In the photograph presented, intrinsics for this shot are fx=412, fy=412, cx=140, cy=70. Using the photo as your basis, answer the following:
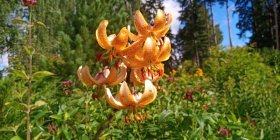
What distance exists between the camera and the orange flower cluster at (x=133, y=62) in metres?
0.94

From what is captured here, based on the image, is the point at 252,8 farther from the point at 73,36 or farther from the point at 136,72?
the point at 136,72

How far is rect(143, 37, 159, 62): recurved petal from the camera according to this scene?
94 centimetres

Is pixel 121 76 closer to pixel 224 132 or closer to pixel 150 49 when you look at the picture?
pixel 150 49

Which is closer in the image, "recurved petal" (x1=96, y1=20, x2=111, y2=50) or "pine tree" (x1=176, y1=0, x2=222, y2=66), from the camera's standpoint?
"recurved petal" (x1=96, y1=20, x2=111, y2=50)

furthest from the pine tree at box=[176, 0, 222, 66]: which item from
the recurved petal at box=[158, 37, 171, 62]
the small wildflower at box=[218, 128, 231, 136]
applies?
the recurved petal at box=[158, 37, 171, 62]

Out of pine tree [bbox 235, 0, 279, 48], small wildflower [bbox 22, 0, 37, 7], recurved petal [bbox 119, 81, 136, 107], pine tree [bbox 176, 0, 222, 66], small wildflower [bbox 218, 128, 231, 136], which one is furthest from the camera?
pine tree [bbox 176, 0, 222, 66]

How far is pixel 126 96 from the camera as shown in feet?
3.05

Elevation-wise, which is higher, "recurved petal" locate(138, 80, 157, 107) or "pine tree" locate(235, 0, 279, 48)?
"pine tree" locate(235, 0, 279, 48)

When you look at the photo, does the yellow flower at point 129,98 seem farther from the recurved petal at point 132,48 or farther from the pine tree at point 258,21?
the pine tree at point 258,21

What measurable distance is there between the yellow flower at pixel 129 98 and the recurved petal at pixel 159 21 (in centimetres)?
13

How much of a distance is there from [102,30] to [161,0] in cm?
2691

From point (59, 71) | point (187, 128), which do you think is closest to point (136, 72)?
point (187, 128)

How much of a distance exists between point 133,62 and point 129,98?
0.08 m

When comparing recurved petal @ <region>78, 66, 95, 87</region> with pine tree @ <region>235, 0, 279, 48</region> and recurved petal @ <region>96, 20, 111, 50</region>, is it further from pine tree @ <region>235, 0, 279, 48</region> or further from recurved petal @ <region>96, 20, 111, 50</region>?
pine tree @ <region>235, 0, 279, 48</region>
